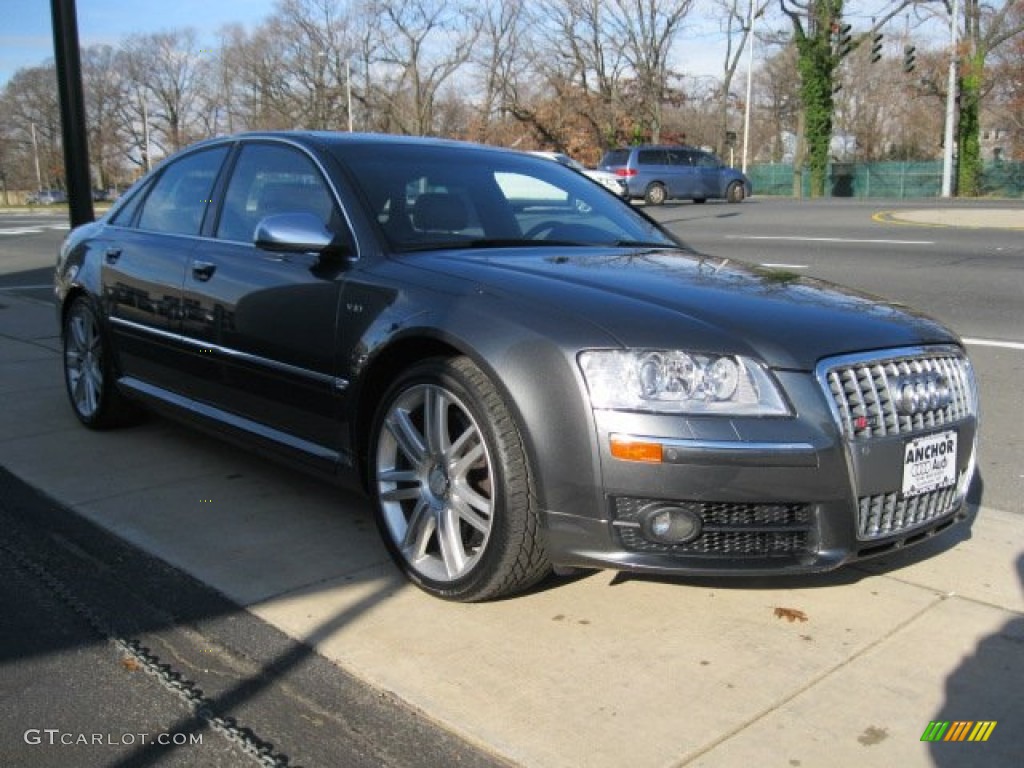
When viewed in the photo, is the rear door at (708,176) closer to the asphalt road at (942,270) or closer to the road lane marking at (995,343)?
the asphalt road at (942,270)

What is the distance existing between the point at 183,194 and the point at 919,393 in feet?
11.8

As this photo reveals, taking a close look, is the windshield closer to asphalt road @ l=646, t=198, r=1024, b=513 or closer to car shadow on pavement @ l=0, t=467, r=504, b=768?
car shadow on pavement @ l=0, t=467, r=504, b=768

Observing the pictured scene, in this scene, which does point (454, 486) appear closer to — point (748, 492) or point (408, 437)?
point (408, 437)

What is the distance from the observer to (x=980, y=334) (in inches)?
324

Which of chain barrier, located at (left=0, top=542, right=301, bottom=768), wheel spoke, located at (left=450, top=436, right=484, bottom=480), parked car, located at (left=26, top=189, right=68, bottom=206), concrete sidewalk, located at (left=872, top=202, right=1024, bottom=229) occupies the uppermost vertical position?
parked car, located at (left=26, top=189, right=68, bottom=206)

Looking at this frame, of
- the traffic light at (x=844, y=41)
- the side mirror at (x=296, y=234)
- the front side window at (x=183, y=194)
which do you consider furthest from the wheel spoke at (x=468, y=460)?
the traffic light at (x=844, y=41)

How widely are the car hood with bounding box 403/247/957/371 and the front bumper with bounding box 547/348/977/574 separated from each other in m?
0.15

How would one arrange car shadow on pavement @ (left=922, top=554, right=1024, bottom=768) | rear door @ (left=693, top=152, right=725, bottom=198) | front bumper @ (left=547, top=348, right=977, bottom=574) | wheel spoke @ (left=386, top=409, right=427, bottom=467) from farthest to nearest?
1. rear door @ (left=693, top=152, right=725, bottom=198)
2. wheel spoke @ (left=386, top=409, right=427, bottom=467)
3. front bumper @ (left=547, top=348, right=977, bottom=574)
4. car shadow on pavement @ (left=922, top=554, right=1024, bottom=768)

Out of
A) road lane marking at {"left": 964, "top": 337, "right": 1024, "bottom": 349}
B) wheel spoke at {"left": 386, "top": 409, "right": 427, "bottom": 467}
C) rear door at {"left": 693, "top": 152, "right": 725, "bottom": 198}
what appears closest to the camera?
wheel spoke at {"left": 386, "top": 409, "right": 427, "bottom": 467}

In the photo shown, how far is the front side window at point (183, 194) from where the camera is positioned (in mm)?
4852

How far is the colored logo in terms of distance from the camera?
2.63 meters

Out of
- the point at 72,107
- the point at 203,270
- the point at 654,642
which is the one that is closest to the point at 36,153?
the point at 72,107

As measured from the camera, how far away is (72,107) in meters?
8.61

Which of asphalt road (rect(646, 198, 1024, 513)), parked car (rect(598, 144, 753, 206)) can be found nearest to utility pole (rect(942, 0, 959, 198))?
parked car (rect(598, 144, 753, 206))
